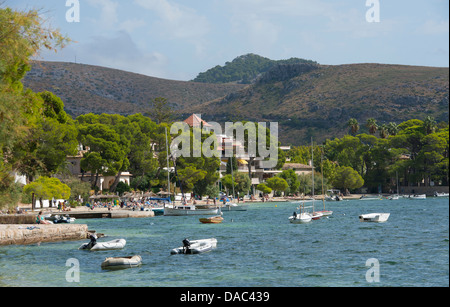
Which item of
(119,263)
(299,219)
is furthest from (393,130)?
(119,263)

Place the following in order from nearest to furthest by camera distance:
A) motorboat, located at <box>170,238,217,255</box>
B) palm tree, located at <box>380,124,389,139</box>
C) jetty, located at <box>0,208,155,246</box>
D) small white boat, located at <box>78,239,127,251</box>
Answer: motorboat, located at <box>170,238,217,255</box>
small white boat, located at <box>78,239,127,251</box>
jetty, located at <box>0,208,155,246</box>
palm tree, located at <box>380,124,389,139</box>

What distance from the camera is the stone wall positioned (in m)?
40.9

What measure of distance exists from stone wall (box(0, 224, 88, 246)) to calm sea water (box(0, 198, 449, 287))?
4.08ft

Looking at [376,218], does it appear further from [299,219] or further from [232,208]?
[232,208]

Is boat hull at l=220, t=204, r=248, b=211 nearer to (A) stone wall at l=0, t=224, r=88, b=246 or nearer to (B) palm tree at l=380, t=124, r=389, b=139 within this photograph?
(A) stone wall at l=0, t=224, r=88, b=246

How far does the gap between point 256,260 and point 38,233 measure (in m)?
17.6

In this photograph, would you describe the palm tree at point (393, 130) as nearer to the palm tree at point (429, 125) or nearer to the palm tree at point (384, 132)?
the palm tree at point (384, 132)

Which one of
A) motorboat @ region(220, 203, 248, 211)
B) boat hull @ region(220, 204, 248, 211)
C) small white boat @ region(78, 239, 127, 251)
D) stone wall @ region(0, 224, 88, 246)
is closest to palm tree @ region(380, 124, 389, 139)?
motorboat @ region(220, 203, 248, 211)

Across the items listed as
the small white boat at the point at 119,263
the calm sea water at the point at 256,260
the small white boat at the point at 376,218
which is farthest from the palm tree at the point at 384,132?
the small white boat at the point at 119,263

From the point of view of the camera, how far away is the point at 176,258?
35.7 metres

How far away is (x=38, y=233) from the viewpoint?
43094mm

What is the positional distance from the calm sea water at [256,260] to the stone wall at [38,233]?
124cm

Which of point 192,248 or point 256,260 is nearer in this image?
point 256,260
